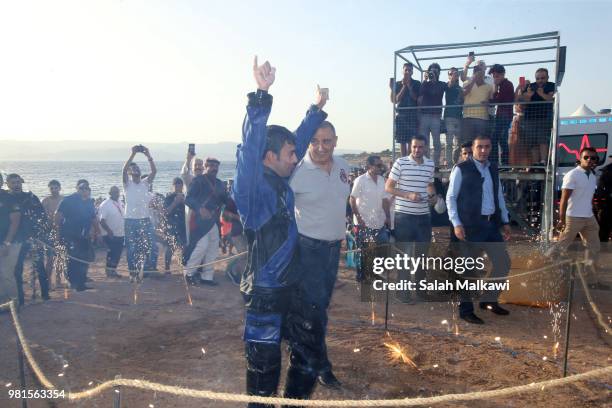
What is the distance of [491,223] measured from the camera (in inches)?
209

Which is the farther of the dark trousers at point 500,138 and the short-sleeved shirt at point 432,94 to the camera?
the short-sleeved shirt at point 432,94

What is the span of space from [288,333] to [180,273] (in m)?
6.15

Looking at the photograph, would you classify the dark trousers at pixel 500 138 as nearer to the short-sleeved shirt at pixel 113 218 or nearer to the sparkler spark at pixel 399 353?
the sparkler spark at pixel 399 353

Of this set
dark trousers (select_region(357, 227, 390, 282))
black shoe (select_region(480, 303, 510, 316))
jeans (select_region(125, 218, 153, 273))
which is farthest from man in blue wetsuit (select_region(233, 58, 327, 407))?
jeans (select_region(125, 218, 153, 273))

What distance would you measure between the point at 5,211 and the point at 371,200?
208 inches

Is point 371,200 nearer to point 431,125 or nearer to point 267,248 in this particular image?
point 431,125

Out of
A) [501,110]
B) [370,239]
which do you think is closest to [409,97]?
[501,110]

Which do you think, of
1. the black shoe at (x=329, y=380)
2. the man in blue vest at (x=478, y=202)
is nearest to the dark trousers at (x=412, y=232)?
the man in blue vest at (x=478, y=202)

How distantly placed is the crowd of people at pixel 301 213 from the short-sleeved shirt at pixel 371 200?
2cm

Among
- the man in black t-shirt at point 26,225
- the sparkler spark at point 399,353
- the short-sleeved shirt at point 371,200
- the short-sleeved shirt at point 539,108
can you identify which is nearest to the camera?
the sparkler spark at point 399,353

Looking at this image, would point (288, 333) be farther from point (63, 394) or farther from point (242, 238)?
point (242, 238)

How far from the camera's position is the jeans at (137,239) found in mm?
7988

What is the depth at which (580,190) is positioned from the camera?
20.9ft

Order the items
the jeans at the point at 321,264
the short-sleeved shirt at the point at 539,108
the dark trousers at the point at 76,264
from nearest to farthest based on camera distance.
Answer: the jeans at the point at 321,264 < the dark trousers at the point at 76,264 < the short-sleeved shirt at the point at 539,108
